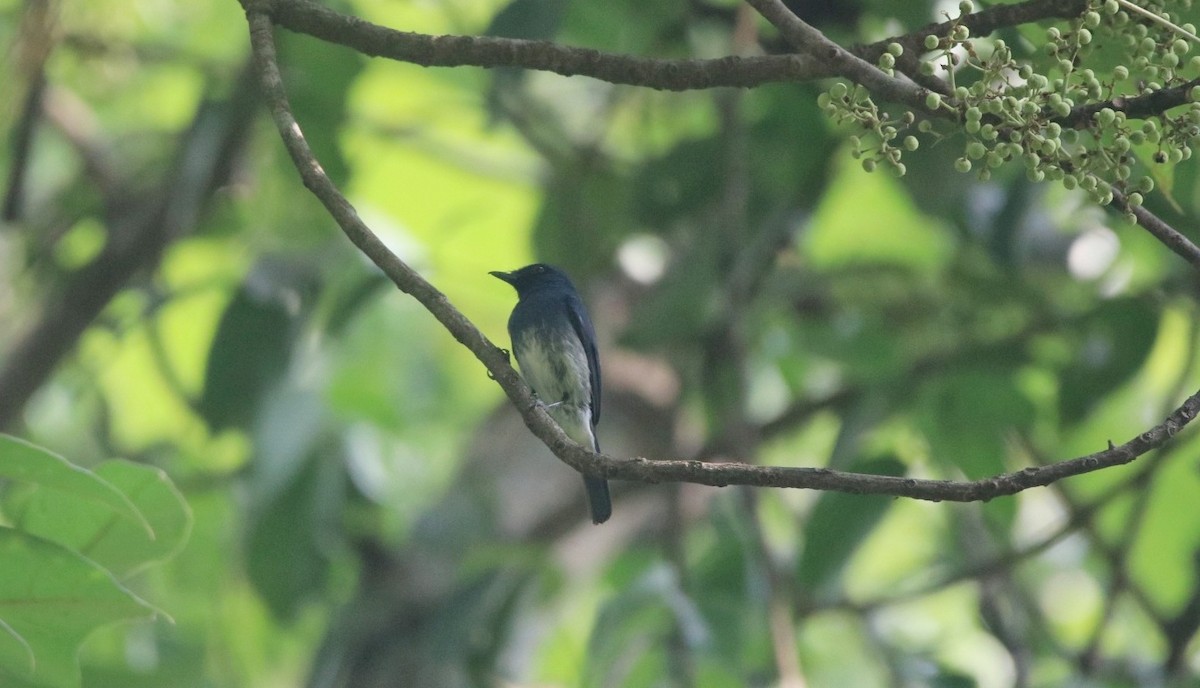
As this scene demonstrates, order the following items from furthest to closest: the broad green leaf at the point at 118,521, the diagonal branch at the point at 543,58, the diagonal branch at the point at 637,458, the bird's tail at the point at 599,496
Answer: the bird's tail at the point at 599,496, the broad green leaf at the point at 118,521, the diagonal branch at the point at 543,58, the diagonal branch at the point at 637,458

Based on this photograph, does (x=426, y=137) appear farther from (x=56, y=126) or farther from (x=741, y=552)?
(x=741, y=552)

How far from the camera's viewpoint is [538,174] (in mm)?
4645

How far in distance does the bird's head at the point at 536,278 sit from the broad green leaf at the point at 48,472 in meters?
1.71

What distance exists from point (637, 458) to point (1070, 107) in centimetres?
62

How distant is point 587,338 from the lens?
3.21m

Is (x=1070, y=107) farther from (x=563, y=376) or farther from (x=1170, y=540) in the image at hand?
(x=1170, y=540)

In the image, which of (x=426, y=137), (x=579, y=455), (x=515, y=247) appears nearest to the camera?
(x=579, y=455)

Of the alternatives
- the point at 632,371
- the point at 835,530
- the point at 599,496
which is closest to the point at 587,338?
the point at 599,496

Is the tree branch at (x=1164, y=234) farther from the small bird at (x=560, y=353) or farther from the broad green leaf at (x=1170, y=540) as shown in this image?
the broad green leaf at (x=1170, y=540)

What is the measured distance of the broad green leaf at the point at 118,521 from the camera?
73.3 inches

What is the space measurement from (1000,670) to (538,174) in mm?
3298

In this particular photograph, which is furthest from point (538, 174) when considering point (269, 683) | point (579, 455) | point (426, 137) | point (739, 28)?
point (579, 455)

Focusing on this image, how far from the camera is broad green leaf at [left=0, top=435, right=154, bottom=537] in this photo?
1632 millimetres

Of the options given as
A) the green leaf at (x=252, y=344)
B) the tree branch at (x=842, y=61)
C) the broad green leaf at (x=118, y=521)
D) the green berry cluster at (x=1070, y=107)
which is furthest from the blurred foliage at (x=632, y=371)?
the tree branch at (x=842, y=61)
